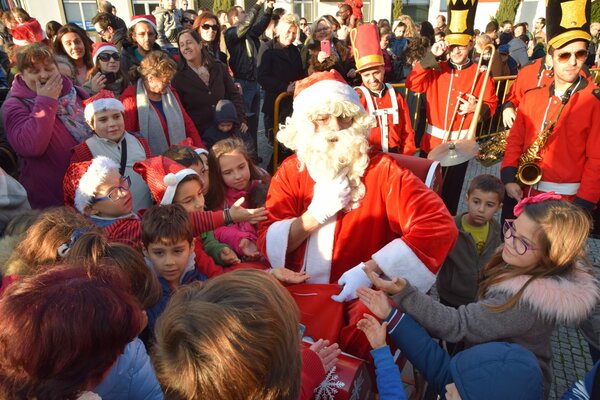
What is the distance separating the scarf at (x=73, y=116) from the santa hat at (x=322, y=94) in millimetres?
1883

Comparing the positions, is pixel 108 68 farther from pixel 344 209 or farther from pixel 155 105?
pixel 344 209

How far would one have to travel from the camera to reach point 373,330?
172cm

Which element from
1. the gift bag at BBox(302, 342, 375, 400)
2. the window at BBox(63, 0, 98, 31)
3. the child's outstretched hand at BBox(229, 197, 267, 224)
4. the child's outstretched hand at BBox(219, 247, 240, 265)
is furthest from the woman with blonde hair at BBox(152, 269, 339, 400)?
the window at BBox(63, 0, 98, 31)

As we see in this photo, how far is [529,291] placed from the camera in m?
1.74

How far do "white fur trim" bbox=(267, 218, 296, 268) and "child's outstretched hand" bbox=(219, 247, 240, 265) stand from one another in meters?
0.42

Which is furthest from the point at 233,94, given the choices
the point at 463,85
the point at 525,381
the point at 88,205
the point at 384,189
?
the point at 525,381

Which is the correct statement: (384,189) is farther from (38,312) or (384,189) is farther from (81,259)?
(38,312)

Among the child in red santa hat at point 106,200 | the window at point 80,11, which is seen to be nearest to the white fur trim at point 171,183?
the child in red santa hat at point 106,200

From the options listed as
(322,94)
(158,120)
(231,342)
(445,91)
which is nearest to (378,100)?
(445,91)

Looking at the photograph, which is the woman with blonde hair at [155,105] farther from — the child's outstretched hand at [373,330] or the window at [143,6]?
the window at [143,6]

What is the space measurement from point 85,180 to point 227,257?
3.10 feet

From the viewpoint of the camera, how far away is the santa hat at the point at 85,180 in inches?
94.7

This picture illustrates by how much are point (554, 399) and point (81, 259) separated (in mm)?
2889

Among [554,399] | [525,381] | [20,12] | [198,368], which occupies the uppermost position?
[20,12]
